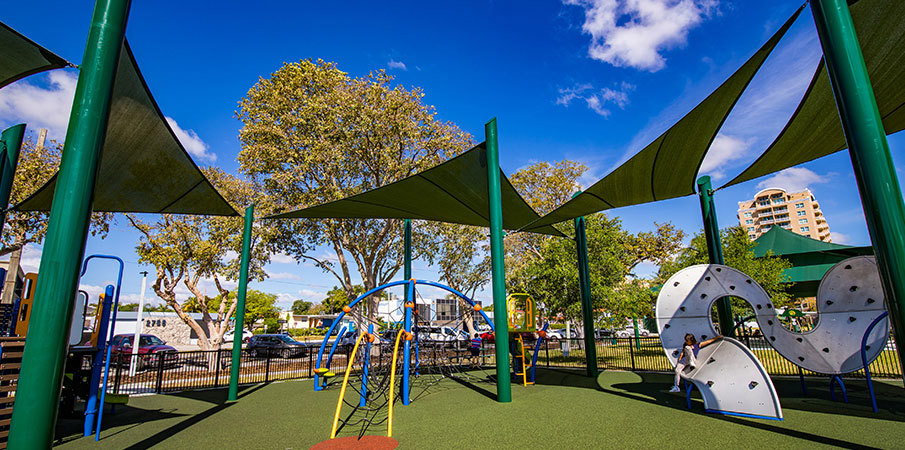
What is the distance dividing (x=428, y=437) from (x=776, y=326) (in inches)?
249

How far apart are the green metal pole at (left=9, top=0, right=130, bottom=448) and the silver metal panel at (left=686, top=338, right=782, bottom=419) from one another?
7.43 m

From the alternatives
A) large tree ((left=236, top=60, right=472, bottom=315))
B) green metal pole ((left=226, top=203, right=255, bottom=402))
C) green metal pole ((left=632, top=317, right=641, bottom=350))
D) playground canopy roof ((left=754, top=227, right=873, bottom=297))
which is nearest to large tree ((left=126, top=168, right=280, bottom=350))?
large tree ((left=236, top=60, right=472, bottom=315))

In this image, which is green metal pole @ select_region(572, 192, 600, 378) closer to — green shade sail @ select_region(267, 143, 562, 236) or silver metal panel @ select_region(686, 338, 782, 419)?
green shade sail @ select_region(267, 143, 562, 236)

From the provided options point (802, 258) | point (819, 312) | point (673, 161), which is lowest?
point (819, 312)

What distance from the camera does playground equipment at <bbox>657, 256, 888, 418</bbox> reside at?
6.09 m

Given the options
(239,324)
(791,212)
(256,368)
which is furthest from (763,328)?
Answer: (791,212)

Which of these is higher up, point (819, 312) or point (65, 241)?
point (65, 241)

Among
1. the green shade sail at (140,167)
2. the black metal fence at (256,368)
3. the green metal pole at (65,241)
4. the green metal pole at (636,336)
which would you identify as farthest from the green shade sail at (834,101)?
the green shade sail at (140,167)

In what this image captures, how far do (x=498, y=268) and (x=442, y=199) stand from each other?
8.10 feet

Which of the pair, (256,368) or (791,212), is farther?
(791,212)

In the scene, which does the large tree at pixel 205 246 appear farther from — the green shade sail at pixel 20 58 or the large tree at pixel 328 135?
the green shade sail at pixel 20 58

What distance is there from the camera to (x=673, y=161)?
7.51m

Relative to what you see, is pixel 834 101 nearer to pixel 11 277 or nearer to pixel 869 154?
pixel 869 154

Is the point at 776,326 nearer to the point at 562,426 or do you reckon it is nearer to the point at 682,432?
the point at 682,432
